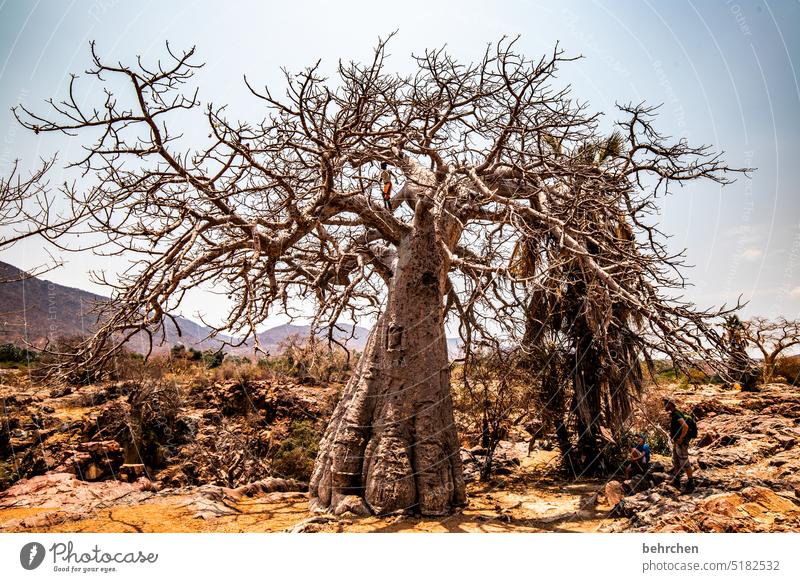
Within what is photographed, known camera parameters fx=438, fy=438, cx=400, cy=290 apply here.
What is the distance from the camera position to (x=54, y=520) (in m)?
5.02

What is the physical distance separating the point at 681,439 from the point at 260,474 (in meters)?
6.74

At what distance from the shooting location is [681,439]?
15.8ft

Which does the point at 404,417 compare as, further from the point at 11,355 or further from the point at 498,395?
the point at 11,355

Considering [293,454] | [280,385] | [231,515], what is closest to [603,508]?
[231,515]

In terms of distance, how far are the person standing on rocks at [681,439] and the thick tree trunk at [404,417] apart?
7.90 ft

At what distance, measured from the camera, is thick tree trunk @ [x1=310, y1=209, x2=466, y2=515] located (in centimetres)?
496

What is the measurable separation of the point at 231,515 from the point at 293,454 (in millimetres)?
2878

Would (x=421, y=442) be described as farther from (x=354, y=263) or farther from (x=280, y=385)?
(x=280, y=385)

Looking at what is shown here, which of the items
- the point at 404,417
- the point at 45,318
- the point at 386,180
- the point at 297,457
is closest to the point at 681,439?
the point at 404,417

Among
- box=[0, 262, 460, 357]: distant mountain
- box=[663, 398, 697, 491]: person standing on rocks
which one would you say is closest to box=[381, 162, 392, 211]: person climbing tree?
box=[0, 262, 460, 357]: distant mountain

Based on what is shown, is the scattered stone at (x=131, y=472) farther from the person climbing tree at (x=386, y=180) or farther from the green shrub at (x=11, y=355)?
the green shrub at (x=11, y=355)

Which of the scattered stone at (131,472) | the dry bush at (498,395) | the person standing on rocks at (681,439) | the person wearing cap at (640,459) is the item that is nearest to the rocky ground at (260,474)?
the scattered stone at (131,472)

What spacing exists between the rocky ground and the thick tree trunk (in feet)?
0.94

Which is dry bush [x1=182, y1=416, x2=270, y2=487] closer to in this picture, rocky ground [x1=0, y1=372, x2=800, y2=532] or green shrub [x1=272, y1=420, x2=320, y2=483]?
rocky ground [x1=0, y1=372, x2=800, y2=532]
